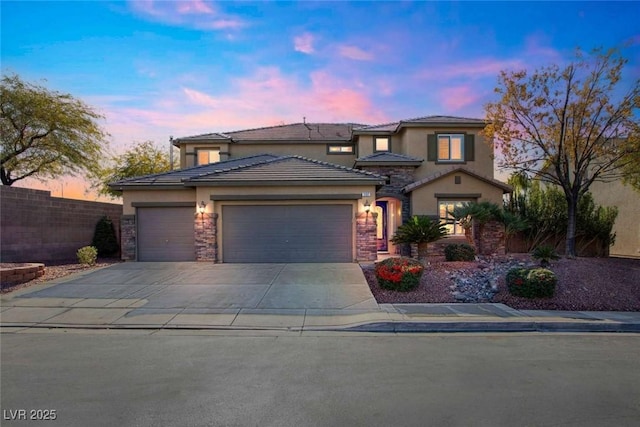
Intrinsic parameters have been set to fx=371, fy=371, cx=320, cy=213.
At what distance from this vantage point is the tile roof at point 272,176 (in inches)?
567

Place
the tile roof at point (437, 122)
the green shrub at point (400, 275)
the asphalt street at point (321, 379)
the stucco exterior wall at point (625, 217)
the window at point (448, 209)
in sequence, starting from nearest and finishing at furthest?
the asphalt street at point (321, 379) < the green shrub at point (400, 275) < the window at point (448, 209) < the tile roof at point (437, 122) < the stucco exterior wall at point (625, 217)

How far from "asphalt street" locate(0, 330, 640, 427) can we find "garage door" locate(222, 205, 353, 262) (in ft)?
26.0

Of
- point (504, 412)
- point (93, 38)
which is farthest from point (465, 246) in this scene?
point (93, 38)

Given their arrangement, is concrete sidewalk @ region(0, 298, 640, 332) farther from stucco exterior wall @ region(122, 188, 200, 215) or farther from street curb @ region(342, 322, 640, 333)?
stucco exterior wall @ region(122, 188, 200, 215)

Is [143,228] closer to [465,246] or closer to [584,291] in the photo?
[465,246]

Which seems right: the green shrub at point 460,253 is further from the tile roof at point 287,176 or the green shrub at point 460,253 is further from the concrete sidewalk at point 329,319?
the concrete sidewalk at point 329,319

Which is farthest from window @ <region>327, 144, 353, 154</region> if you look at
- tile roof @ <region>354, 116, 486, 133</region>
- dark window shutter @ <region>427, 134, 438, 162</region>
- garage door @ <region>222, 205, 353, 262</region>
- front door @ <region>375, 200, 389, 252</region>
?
garage door @ <region>222, 205, 353, 262</region>

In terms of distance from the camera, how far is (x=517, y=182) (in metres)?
18.5

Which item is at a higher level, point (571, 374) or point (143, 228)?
point (143, 228)

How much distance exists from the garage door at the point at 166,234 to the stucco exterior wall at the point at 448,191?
975 cm

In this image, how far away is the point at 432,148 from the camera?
61.2 ft

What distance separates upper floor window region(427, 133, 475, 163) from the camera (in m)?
18.6

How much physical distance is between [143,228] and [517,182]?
1759 cm

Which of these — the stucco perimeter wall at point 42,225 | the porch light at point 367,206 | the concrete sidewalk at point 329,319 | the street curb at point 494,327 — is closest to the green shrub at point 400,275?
the concrete sidewalk at point 329,319
